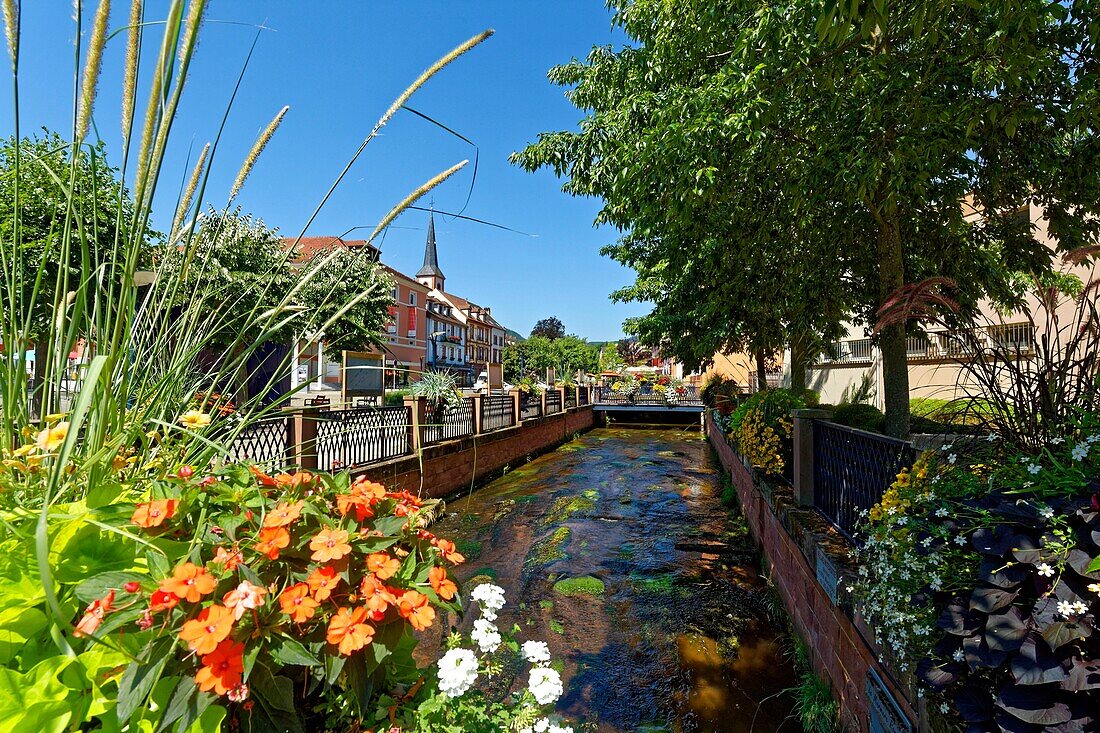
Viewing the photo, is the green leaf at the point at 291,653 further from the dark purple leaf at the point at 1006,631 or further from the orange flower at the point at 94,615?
the dark purple leaf at the point at 1006,631

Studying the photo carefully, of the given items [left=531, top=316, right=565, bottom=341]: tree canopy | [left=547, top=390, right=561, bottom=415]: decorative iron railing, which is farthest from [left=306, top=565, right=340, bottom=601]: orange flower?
[left=531, top=316, right=565, bottom=341]: tree canopy

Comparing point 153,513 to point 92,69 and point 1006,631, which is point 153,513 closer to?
point 92,69

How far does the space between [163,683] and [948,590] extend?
7.02 feet

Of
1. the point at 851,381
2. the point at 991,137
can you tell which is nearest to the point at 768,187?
the point at 991,137

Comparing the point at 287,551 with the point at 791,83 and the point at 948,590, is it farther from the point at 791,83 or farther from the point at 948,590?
the point at 791,83

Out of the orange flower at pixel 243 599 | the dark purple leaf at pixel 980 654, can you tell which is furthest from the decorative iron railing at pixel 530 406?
the orange flower at pixel 243 599

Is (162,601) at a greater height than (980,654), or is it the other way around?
(162,601)

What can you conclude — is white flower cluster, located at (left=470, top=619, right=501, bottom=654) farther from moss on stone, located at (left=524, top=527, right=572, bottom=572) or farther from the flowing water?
moss on stone, located at (left=524, top=527, right=572, bottom=572)

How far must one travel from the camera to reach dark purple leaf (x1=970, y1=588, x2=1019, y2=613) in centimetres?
140

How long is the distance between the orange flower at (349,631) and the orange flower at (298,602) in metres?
0.06

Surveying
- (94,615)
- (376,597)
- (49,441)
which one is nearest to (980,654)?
(376,597)

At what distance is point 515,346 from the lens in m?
77.0

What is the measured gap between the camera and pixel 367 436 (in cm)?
826

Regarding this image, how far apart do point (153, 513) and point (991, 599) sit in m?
2.09
